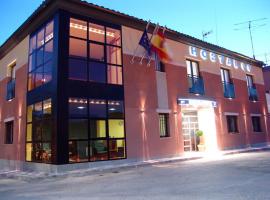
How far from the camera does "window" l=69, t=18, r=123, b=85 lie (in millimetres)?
13078

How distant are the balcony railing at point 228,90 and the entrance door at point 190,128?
360 centimetres

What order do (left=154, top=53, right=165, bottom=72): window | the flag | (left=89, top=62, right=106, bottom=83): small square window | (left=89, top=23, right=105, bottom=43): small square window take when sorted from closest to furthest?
1. (left=89, top=62, right=106, bottom=83): small square window
2. (left=89, top=23, right=105, bottom=43): small square window
3. the flag
4. (left=154, top=53, right=165, bottom=72): window

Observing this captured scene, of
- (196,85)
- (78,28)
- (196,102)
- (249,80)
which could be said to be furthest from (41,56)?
(249,80)

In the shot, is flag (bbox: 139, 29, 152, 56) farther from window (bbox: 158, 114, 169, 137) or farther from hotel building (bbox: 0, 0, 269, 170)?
window (bbox: 158, 114, 169, 137)

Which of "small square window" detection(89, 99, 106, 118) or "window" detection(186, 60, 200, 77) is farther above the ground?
"window" detection(186, 60, 200, 77)

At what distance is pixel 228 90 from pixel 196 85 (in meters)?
4.28

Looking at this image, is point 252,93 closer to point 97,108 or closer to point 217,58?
point 217,58

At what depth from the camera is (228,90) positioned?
2150cm

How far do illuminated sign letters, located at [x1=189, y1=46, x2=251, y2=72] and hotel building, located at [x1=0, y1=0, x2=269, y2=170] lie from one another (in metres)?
0.14

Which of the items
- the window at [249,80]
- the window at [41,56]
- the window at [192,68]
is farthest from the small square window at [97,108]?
the window at [249,80]

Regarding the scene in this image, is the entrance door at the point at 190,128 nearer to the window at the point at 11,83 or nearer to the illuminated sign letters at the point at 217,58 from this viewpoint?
the illuminated sign letters at the point at 217,58

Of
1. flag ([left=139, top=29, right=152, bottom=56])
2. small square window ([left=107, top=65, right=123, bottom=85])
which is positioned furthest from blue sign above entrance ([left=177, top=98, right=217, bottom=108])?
small square window ([left=107, top=65, right=123, bottom=85])

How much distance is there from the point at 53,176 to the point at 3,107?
1036 centimetres

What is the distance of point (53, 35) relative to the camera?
42.4 feet
